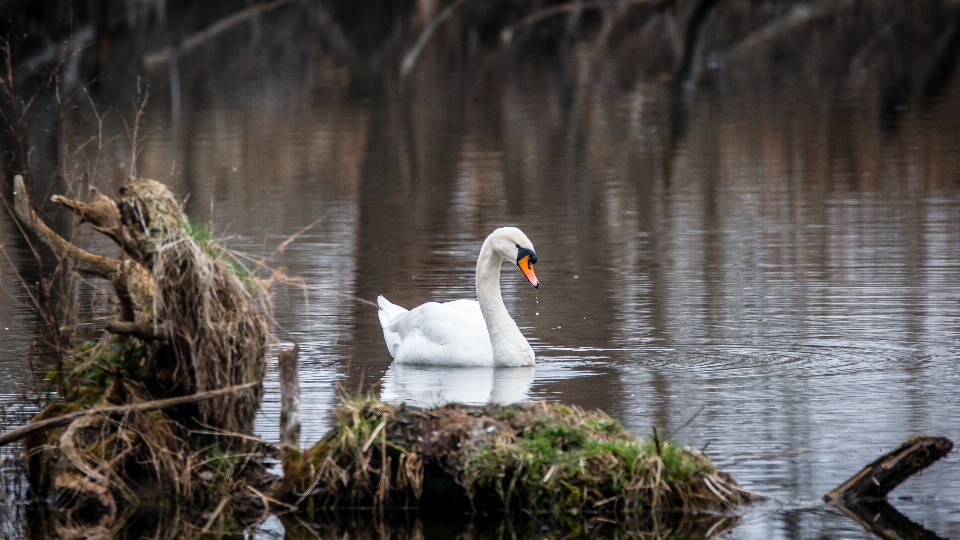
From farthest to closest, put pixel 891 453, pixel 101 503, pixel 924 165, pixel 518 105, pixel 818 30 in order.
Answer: pixel 818 30
pixel 518 105
pixel 924 165
pixel 101 503
pixel 891 453

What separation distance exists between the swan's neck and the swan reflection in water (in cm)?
9

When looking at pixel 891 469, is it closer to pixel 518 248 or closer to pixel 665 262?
pixel 518 248

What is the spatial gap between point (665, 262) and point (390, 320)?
3.94m

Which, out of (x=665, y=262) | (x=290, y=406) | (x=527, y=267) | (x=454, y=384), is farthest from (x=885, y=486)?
(x=665, y=262)

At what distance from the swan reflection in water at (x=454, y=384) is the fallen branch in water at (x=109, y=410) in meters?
2.20

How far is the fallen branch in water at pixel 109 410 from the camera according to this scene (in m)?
8.08

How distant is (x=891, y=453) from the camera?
305 inches

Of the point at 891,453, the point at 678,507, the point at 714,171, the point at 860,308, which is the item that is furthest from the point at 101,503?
the point at 714,171

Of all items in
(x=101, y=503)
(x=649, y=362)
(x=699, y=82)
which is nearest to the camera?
(x=101, y=503)

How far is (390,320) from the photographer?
40.6 ft

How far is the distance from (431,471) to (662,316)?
16.8 feet

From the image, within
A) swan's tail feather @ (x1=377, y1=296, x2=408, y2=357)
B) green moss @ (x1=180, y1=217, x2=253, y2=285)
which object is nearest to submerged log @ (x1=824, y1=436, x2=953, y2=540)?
green moss @ (x1=180, y1=217, x2=253, y2=285)

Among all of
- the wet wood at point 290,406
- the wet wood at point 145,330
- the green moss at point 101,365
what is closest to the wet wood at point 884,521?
the wet wood at point 290,406

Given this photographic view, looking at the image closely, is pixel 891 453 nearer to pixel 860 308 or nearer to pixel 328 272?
pixel 860 308
